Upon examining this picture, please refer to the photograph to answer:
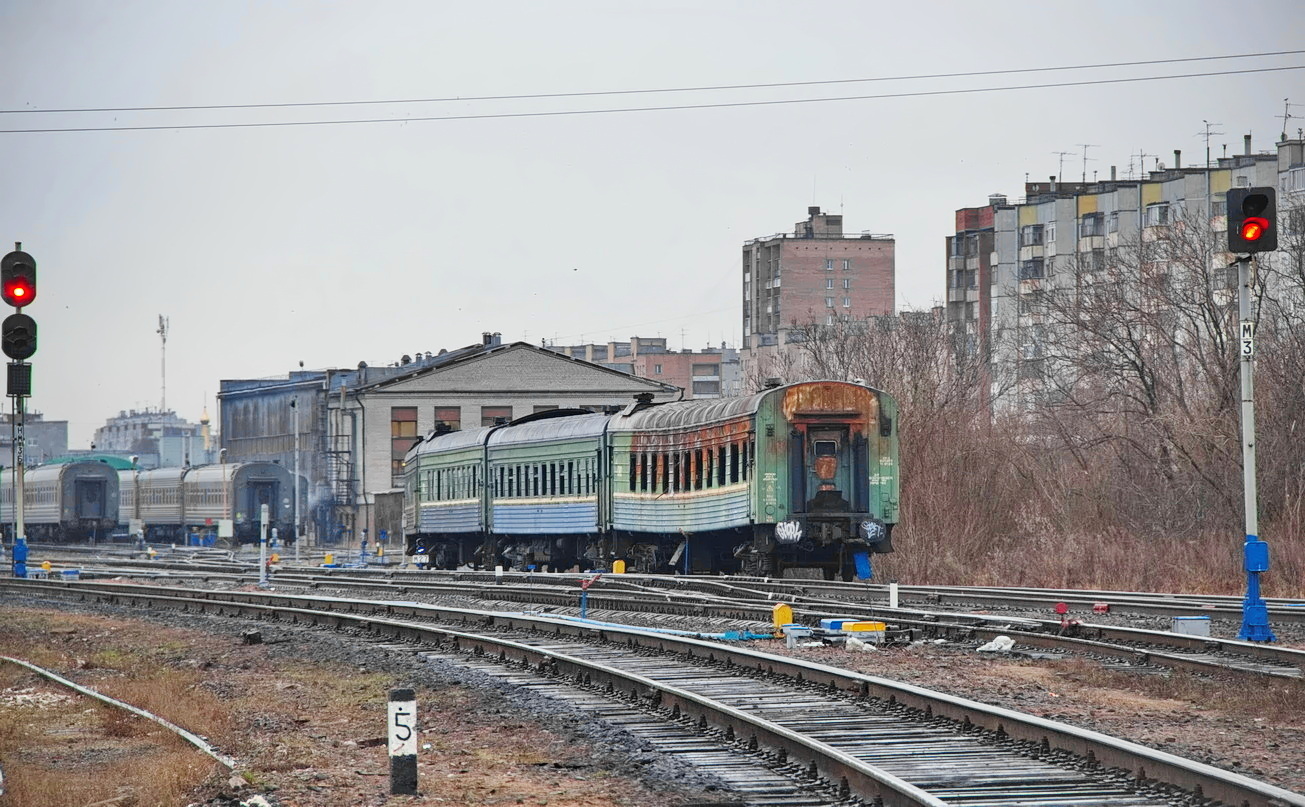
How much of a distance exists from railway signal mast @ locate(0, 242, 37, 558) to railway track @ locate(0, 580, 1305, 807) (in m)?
7.14

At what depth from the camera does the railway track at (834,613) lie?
15.2 metres

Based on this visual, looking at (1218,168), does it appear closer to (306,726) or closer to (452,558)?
(452,558)

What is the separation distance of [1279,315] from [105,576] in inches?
1020

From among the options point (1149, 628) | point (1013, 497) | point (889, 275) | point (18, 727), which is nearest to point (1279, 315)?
point (1013, 497)

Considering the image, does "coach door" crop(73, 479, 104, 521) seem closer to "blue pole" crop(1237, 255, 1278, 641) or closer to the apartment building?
the apartment building

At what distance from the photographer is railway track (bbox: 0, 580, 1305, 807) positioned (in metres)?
8.98

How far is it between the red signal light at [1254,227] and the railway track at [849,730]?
20.3ft

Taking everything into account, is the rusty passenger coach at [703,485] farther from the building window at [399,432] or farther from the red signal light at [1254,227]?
the building window at [399,432]

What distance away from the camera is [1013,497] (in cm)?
3591

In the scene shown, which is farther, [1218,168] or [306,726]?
[1218,168]

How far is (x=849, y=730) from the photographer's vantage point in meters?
11.4

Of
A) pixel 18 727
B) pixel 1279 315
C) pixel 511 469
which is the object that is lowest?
pixel 18 727

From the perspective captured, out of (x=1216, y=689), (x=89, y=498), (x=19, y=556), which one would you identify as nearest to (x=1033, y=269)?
(x=89, y=498)

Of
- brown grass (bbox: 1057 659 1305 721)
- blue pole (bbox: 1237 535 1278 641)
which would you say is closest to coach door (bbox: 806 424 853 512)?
blue pole (bbox: 1237 535 1278 641)
